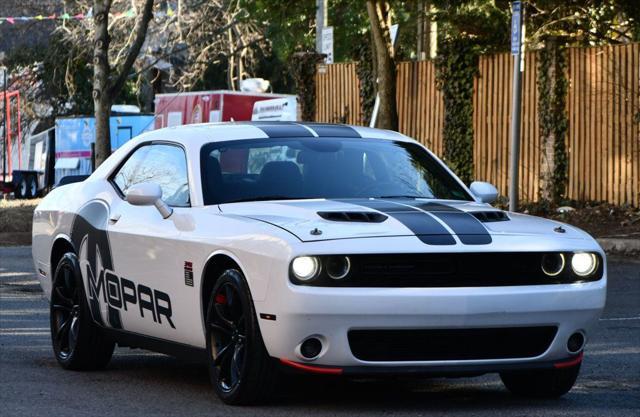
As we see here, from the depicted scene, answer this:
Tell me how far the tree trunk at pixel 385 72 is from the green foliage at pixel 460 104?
1244 mm

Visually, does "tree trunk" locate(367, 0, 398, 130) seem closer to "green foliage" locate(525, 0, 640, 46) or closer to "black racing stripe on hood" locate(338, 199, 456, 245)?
"green foliage" locate(525, 0, 640, 46)

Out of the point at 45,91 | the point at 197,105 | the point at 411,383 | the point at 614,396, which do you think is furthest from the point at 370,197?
the point at 45,91

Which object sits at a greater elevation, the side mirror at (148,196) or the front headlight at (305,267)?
the side mirror at (148,196)

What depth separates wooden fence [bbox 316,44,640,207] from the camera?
21500mm

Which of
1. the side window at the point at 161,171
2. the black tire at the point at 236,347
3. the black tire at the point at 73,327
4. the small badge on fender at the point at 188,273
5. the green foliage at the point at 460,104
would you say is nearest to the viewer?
the black tire at the point at 236,347

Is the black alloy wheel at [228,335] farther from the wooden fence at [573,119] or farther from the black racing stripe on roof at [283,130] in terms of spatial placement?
the wooden fence at [573,119]

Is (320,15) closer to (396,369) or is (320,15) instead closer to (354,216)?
(354,216)

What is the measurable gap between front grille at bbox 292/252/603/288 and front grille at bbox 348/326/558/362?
0.71ft

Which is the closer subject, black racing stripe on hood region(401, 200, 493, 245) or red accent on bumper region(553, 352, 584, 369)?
black racing stripe on hood region(401, 200, 493, 245)

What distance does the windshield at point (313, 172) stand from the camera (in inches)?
320

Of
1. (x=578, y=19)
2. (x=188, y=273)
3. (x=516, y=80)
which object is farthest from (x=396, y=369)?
(x=578, y=19)

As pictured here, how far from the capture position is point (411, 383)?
845 centimetres

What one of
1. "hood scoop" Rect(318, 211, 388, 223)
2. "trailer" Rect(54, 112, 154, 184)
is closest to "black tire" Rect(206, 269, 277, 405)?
"hood scoop" Rect(318, 211, 388, 223)

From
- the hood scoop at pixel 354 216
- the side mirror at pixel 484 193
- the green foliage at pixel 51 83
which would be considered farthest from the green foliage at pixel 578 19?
the green foliage at pixel 51 83
